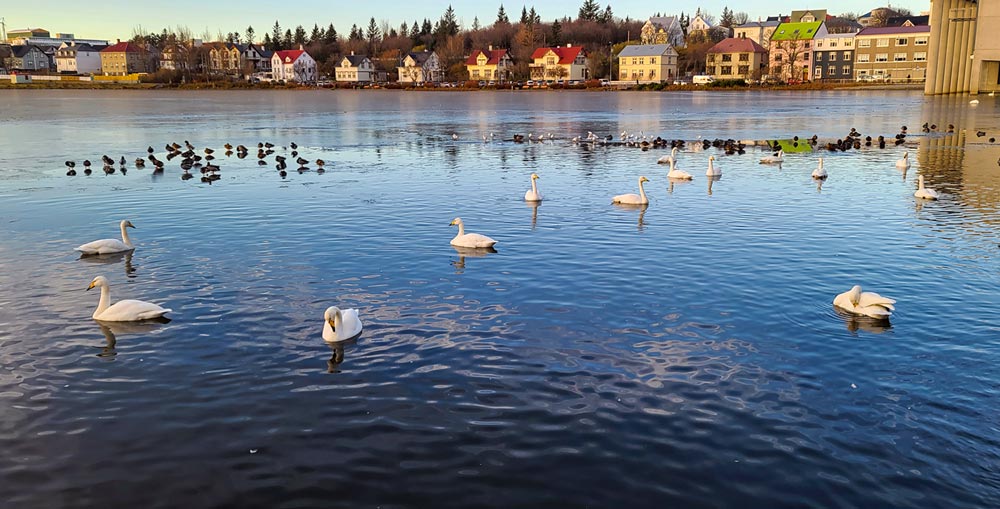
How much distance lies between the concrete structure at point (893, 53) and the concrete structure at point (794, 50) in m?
11.5

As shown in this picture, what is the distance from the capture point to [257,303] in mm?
13406

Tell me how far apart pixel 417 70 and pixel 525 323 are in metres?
184

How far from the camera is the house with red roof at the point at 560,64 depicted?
176500 mm

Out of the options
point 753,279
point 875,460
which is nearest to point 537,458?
point 875,460

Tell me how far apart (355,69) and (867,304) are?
189179 mm

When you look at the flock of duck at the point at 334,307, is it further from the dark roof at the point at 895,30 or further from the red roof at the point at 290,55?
the red roof at the point at 290,55

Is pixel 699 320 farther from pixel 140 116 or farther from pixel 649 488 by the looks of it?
pixel 140 116

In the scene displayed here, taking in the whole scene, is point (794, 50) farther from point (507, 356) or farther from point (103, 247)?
point (507, 356)

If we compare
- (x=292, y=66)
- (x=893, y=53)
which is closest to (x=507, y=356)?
(x=893, y=53)

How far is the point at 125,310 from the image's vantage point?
12.4 metres

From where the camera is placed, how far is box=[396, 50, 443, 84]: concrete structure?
189 m

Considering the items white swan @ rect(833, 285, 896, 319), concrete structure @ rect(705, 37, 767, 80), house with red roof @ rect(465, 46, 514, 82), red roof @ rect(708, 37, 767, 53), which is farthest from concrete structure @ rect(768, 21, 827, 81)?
white swan @ rect(833, 285, 896, 319)

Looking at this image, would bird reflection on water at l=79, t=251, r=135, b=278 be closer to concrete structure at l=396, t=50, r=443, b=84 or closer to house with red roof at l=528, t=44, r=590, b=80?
house with red roof at l=528, t=44, r=590, b=80

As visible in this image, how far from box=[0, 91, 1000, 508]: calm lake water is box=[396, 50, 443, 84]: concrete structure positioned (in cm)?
17063
